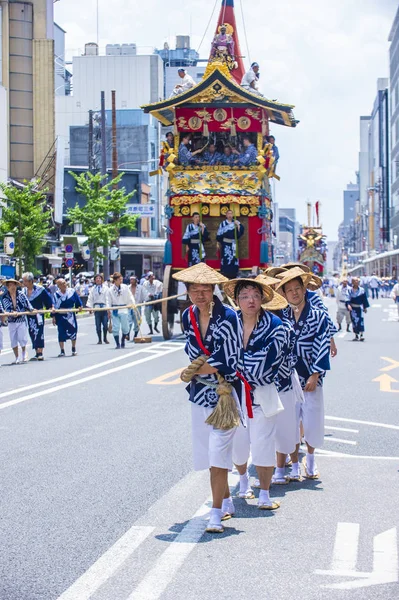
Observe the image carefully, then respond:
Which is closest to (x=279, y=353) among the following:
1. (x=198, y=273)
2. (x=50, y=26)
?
(x=198, y=273)

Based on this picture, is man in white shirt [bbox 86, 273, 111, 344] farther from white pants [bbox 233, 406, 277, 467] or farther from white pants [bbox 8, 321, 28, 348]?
white pants [bbox 233, 406, 277, 467]

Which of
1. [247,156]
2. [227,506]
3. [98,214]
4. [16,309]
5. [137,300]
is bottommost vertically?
[227,506]

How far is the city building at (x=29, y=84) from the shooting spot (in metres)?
54.7

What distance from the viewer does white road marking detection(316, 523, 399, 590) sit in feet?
16.5

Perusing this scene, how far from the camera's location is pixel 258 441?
6.73m

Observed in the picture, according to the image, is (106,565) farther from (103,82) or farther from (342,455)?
(103,82)

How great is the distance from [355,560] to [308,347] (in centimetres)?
267

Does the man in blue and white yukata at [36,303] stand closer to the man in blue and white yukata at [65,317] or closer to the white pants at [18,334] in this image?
the white pants at [18,334]

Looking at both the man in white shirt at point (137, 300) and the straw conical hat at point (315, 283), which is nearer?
the straw conical hat at point (315, 283)

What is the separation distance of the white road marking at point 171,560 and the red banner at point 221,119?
51.6 feet

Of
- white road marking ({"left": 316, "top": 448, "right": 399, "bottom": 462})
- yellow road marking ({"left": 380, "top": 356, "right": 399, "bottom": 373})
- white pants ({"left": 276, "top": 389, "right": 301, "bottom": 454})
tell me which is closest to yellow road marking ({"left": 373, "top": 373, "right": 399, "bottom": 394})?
yellow road marking ({"left": 380, "top": 356, "right": 399, "bottom": 373})

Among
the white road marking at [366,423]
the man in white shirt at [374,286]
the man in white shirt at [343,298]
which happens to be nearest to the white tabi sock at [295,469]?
the white road marking at [366,423]

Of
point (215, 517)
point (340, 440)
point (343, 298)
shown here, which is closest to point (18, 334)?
point (340, 440)

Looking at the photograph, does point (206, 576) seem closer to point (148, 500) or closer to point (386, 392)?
point (148, 500)
